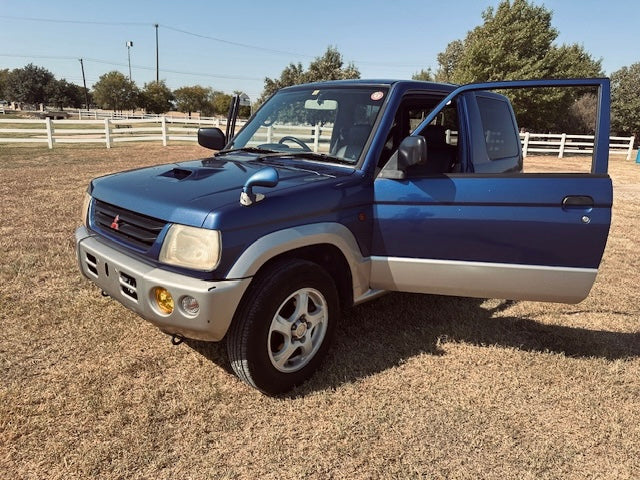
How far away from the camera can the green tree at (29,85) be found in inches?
2857

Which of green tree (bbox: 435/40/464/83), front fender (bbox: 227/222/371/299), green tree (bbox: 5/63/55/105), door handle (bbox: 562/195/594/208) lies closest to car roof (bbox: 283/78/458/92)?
front fender (bbox: 227/222/371/299)

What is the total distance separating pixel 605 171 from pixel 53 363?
3684 millimetres

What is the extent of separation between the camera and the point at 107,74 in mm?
62531

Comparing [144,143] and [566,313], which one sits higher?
[144,143]

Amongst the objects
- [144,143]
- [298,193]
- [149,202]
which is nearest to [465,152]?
[298,193]

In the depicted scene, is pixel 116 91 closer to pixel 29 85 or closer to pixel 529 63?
pixel 29 85

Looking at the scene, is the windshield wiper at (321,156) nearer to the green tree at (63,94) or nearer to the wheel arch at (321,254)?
the wheel arch at (321,254)

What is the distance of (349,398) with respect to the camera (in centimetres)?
283

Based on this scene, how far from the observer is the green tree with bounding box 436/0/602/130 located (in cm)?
2833

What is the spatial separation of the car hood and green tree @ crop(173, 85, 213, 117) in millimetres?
74216

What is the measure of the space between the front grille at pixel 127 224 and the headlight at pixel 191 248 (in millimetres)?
123

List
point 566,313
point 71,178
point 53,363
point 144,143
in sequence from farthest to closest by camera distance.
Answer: point 144,143 < point 71,178 < point 566,313 < point 53,363

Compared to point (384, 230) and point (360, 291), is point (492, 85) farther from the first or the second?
point (360, 291)

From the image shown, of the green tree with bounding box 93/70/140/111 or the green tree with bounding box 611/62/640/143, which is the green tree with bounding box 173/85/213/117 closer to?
the green tree with bounding box 93/70/140/111
